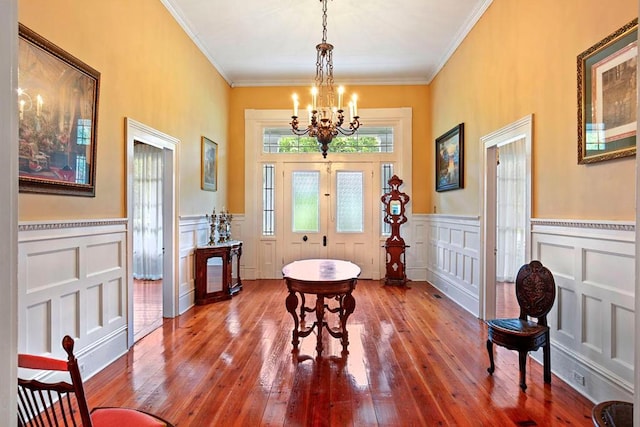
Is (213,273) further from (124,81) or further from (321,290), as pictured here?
(124,81)

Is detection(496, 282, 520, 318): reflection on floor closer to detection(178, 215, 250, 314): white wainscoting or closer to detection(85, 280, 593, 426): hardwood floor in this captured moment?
detection(85, 280, 593, 426): hardwood floor

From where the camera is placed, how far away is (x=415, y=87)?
22.4ft

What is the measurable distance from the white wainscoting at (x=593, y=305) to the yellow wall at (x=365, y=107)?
3762mm

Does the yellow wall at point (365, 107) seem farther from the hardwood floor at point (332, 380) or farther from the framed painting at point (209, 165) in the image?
the hardwood floor at point (332, 380)

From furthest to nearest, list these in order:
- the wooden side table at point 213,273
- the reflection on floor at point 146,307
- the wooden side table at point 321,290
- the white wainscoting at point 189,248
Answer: the wooden side table at point 213,273 → the white wainscoting at point 189,248 → the reflection on floor at point 146,307 → the wooden side table at point 321,290

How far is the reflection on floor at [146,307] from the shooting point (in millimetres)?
4061

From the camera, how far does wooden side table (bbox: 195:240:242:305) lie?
510 centimetres

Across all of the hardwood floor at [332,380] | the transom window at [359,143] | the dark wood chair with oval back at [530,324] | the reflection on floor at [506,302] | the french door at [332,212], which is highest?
the transom window at [359,143]

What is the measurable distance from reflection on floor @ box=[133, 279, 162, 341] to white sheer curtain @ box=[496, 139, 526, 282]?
614 centimetres

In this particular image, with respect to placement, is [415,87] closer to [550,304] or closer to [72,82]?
[550,304]

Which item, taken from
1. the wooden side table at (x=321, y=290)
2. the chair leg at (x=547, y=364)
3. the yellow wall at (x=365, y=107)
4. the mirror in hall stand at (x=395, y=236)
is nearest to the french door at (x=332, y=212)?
the mirror in hall stand at (x=395, y=236)

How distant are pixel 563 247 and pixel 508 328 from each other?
84 cm

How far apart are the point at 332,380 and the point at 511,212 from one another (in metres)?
5.64

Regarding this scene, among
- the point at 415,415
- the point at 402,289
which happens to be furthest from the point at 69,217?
the point at 402,289
